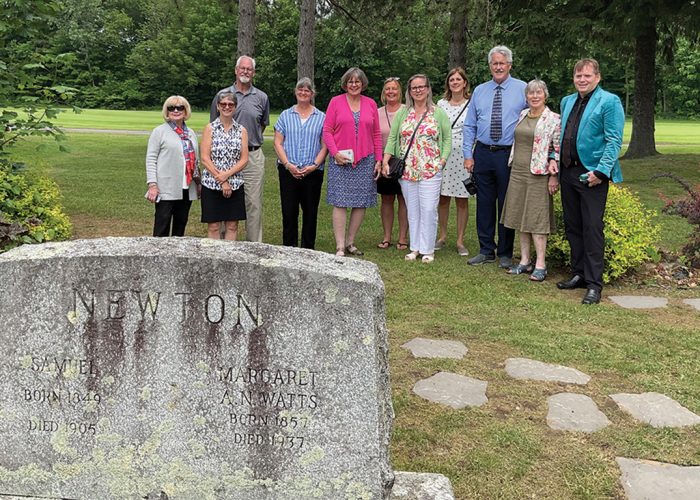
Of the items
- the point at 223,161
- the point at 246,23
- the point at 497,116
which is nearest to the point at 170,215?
the point at 223,161

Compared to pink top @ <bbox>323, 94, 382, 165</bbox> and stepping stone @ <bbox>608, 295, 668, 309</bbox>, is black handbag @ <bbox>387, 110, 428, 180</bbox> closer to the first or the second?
pink top @ <bbox>323, 94, 382, 165</bbox>

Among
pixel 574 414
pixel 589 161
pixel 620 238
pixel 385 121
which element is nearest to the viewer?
pixel 574 414

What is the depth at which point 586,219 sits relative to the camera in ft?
18.4

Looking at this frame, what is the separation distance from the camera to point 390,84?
704 centimetres

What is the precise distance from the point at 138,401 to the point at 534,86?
15.2 feet

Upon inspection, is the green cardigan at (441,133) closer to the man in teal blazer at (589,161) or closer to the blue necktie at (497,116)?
the blue necktie at (497,116)

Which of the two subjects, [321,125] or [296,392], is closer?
[296,392]

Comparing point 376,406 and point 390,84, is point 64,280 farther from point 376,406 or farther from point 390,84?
point 390,84

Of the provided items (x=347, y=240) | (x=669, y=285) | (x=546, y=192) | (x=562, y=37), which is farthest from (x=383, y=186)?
(x=562, y=37)

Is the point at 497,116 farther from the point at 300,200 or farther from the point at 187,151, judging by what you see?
the point at 187,151

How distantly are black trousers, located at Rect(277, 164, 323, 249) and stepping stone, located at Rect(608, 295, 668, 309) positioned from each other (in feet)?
9.31

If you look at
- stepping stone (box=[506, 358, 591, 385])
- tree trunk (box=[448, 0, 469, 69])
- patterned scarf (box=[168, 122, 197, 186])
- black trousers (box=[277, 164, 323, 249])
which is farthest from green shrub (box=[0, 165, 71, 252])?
tree trunk (box=[448, 0, 469, 69])

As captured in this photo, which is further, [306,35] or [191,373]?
[306,35]

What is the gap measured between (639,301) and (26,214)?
17.9ft
